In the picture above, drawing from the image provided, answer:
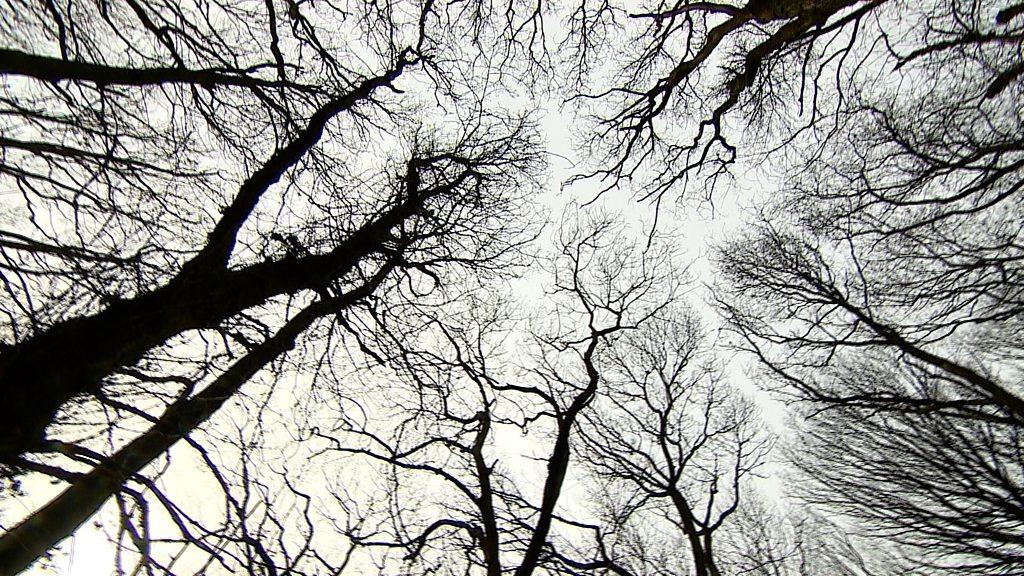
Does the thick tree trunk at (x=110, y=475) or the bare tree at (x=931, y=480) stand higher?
the bare tree at (x=931, y=480)

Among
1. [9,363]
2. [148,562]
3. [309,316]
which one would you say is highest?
[309,316]

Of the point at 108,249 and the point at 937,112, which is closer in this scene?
the point at 108,249

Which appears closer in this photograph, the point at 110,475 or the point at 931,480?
the point at 110,475

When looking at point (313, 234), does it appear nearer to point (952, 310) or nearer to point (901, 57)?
point (901, 57)

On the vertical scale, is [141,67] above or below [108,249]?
above

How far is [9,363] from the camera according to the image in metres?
2.29

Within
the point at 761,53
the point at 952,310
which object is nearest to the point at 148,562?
the point at 761,53

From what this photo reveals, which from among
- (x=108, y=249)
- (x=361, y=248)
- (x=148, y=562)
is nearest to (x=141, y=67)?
(x=108, y=249)

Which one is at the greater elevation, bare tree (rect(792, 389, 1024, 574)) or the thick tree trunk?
bare tree (rect(792, 389, 1024, 574))

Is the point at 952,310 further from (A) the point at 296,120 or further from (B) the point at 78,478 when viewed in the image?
(B) the point at 78,478

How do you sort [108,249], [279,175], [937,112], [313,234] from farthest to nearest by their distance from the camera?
1. [937,112]
2. [279,175]
3. [313,234]
4. [108,249]

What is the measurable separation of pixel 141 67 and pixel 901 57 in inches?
248

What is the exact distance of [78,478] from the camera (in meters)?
2.22

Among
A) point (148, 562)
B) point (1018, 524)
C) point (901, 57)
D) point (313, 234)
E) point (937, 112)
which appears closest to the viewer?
point (148, 562)
